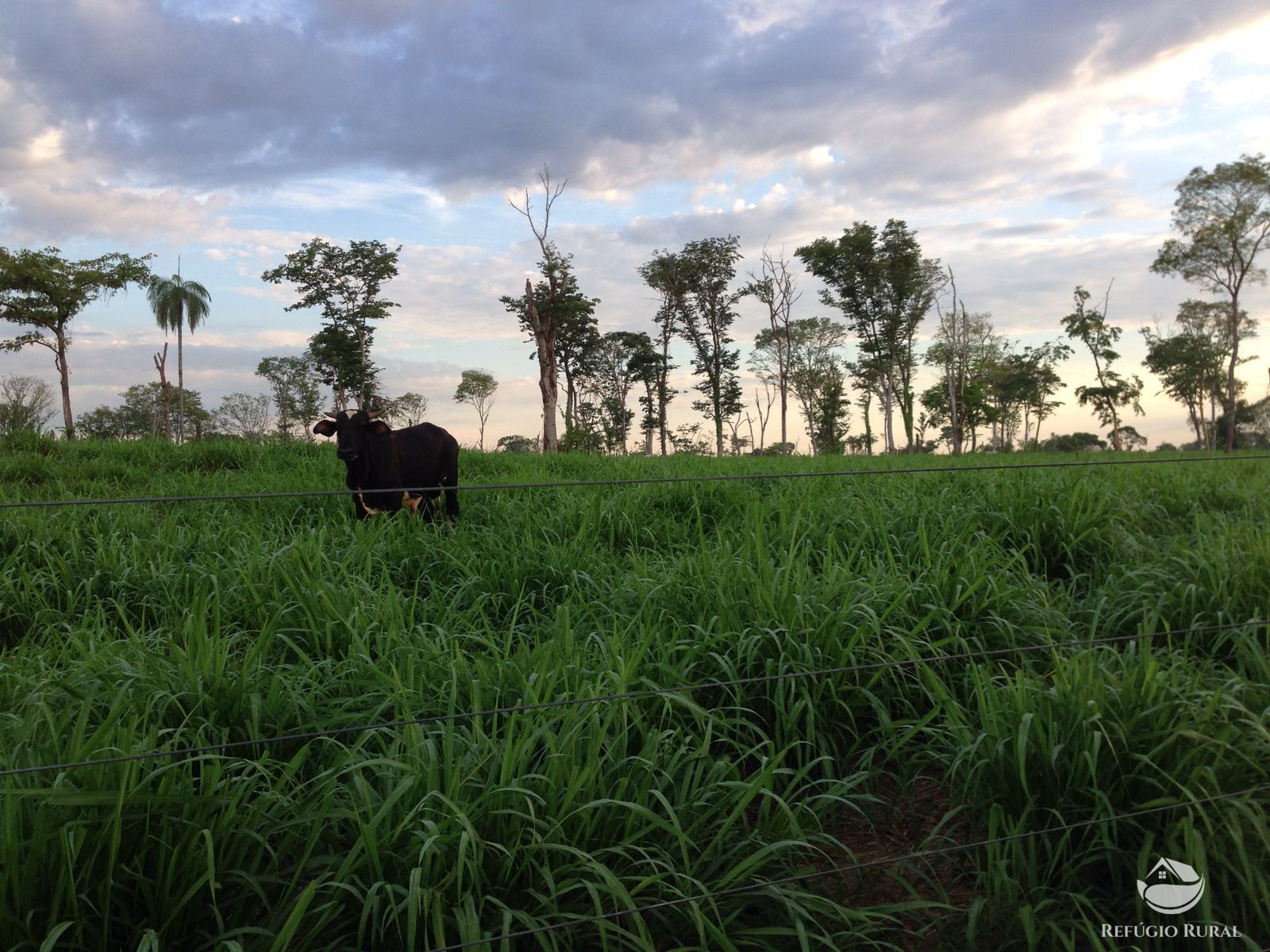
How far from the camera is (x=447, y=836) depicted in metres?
1.94

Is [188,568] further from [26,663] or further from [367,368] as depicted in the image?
[367,368]

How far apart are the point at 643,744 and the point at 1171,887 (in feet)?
4.88

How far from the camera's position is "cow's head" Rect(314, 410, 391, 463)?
6621mm

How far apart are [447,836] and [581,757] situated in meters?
0.57

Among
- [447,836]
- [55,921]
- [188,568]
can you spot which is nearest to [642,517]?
[188,568]

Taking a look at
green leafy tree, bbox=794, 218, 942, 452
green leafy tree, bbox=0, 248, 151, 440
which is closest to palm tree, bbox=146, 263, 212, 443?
green leafy tree, bbox=0, 248, 151, 440

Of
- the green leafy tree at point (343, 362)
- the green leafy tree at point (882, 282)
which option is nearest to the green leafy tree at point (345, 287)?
the green leafy tree at point (343, 362)

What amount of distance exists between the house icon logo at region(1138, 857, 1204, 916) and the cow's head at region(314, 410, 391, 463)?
5938 millimetres

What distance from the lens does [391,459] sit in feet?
24.0

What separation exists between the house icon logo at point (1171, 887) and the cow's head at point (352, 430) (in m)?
5.94

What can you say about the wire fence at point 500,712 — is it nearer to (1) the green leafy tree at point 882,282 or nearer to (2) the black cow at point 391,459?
(2) the black cow at point 391,459

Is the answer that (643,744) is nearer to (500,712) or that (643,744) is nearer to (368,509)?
(500,712)

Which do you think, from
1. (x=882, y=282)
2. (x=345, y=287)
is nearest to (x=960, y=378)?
(x=882, y=282)

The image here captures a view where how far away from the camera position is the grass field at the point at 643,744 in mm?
1906
